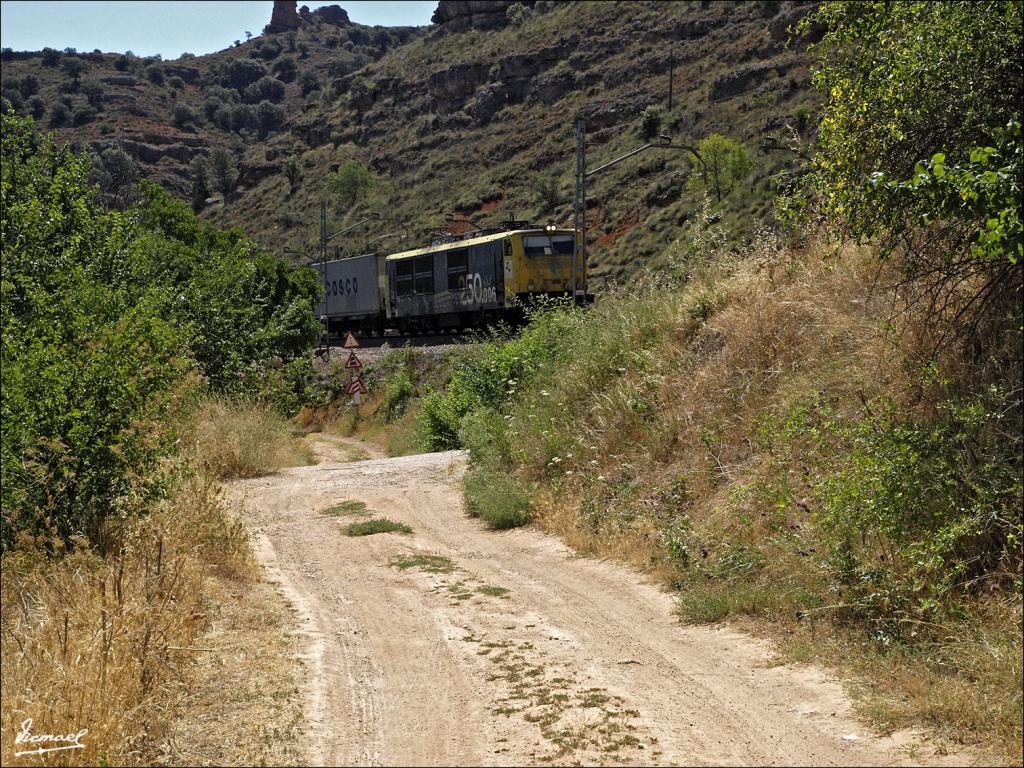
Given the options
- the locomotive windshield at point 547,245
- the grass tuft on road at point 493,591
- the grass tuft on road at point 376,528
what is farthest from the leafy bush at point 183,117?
the grass tuft on road at point 493,591

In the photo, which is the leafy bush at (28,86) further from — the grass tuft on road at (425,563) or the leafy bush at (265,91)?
the grass tuft on road at (425,563)

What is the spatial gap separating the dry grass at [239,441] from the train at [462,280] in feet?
37.1

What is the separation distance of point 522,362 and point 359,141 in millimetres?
91131

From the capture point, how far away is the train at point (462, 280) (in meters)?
33.1

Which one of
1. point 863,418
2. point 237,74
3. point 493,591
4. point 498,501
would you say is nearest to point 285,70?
point 237,74

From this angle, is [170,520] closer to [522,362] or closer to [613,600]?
[613,600]

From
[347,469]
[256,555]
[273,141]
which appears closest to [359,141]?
[273,141]

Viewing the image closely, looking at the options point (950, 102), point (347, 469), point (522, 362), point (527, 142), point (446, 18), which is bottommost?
A: point (347, 469)

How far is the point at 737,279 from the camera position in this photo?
516 inches

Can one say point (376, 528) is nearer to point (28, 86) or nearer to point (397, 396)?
point (397, 396)

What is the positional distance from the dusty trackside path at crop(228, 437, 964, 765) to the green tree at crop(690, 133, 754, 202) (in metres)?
47.4

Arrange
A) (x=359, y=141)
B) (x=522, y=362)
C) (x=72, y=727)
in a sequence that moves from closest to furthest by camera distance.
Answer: (x=72, y=727)
(x=522, y=362)
(x=359, y=141)

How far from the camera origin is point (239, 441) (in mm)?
17453

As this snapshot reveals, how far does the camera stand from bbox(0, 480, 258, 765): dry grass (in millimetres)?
4985
